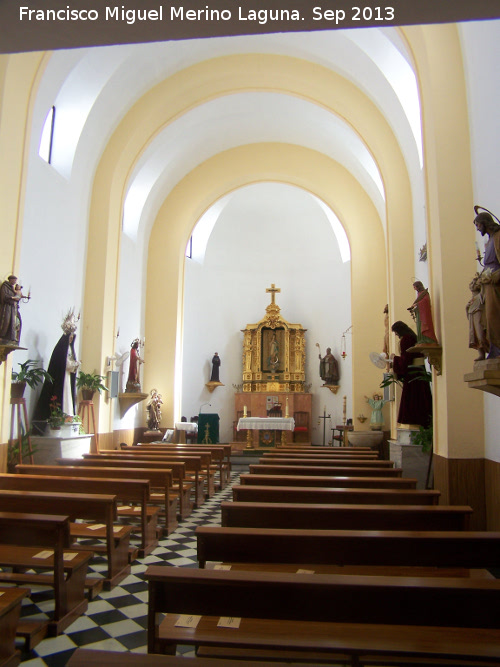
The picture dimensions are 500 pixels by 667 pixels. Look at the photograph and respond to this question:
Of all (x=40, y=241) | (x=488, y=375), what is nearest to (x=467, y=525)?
(x=488, y=375)

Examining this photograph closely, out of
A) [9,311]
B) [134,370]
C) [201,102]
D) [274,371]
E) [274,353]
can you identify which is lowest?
[134,370]

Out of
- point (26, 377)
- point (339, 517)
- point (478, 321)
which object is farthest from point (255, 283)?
point (339, 517)

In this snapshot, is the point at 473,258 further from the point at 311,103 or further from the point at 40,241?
the point at 311,103

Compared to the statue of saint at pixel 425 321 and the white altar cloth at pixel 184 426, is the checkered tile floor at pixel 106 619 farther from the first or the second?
the white altar cloth at pixel 184 426

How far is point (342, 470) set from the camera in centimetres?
583

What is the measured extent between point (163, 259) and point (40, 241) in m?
5.68

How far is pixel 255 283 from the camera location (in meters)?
17.8

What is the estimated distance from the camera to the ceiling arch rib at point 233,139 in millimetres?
12469

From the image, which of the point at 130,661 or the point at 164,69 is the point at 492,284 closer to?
the point at 130,661

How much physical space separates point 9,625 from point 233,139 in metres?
13.6

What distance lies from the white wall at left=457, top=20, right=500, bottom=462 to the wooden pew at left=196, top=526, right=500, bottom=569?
2684mm

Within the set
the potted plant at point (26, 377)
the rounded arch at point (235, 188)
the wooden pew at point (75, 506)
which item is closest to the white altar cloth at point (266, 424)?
the rounded arch at point (235, 188)

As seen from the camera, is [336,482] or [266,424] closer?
[336,482]

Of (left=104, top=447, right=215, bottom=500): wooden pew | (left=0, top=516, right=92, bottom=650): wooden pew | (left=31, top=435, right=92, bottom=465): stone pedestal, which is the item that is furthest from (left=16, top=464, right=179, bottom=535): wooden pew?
(left=31, top=435, right=92, bottom=465): stone pedestal
